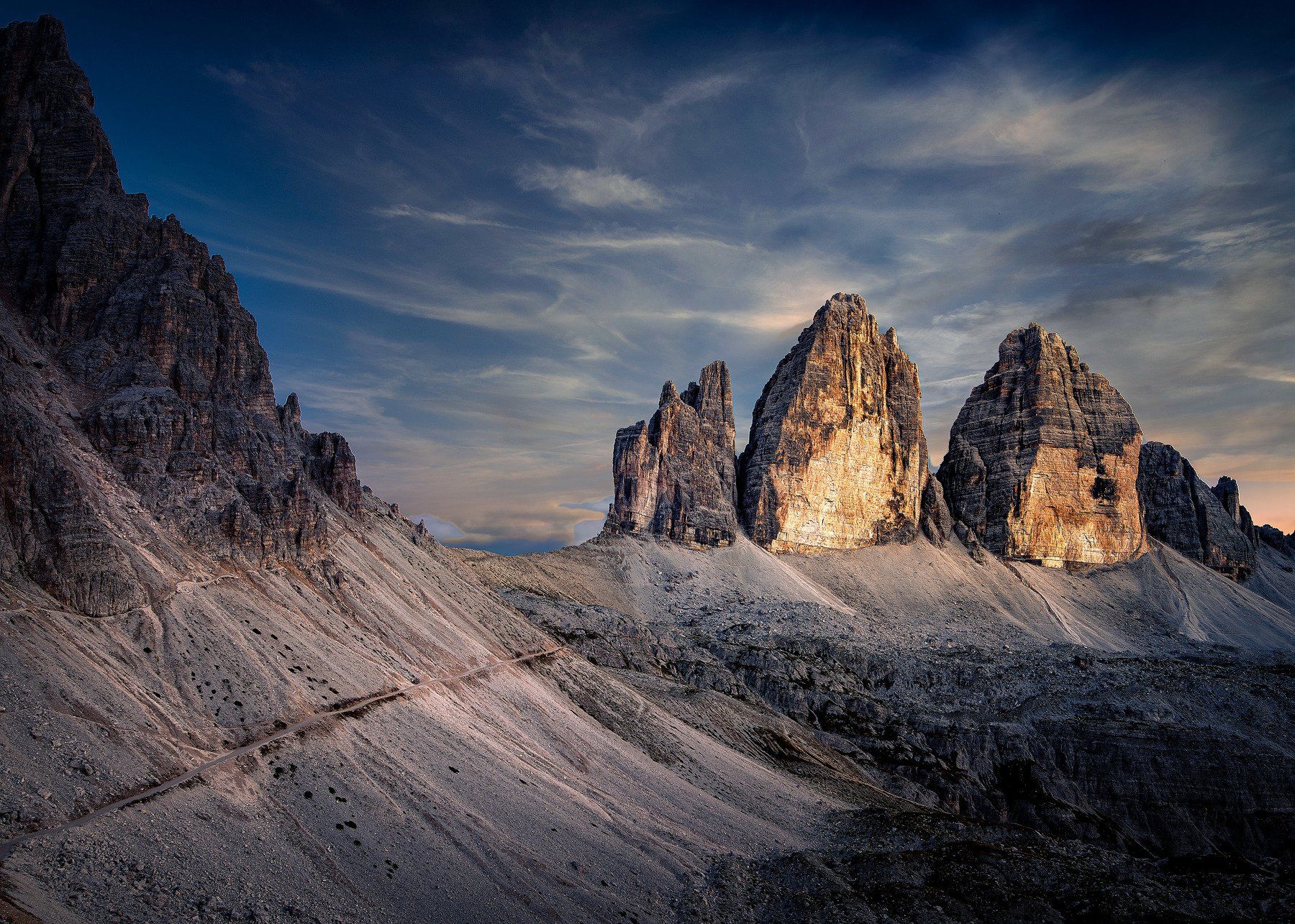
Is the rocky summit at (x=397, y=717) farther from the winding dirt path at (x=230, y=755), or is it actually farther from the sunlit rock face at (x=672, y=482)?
the sunlit rock face at (x=672, y=482)

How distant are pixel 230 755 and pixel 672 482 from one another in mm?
141980

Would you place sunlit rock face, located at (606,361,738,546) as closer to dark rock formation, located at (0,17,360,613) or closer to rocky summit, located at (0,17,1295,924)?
rocky summit, located at (0,17,1295,924)

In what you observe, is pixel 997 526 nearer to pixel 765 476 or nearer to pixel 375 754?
pixel 765 476

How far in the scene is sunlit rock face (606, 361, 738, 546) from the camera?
576 feet

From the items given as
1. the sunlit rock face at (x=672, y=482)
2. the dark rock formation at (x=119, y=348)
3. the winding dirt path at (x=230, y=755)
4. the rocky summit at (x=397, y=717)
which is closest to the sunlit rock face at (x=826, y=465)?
the sunlit rock face at (x=672, y=482)

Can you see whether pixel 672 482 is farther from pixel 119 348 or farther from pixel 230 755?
pixel 230 755

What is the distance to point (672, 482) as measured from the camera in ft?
592

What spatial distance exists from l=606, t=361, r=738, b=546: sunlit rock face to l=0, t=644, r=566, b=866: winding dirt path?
101265mm

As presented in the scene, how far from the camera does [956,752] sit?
96188 mm

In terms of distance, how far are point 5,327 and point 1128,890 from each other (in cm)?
8573

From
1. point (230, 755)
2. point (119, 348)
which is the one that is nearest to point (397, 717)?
point (230, 755)

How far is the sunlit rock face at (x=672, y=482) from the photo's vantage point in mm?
175500

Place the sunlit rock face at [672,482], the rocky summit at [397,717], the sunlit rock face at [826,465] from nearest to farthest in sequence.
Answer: the rocky summit at [397,717] < the sunlit rock face at [672,482] < the sunlit rock face at [826,465]

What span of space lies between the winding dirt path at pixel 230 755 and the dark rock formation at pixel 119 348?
12.8m
